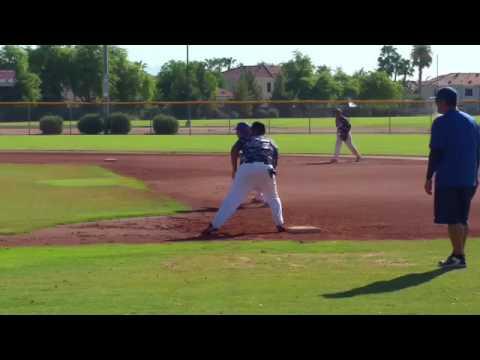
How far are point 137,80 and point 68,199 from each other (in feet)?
281

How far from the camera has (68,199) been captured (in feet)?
67.2

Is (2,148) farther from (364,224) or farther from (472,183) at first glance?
(472,183)

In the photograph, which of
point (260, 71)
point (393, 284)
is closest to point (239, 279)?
point (393, 284)

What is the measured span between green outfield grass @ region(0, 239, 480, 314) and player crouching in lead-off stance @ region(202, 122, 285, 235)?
3.52 feet

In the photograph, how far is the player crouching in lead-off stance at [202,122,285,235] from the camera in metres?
14.5

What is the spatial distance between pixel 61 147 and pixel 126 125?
14.8 meters

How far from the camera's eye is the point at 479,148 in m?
10.9

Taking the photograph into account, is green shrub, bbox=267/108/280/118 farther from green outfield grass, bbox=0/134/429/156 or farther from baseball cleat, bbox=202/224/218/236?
baseball cleat, bbox=202/224/218/236

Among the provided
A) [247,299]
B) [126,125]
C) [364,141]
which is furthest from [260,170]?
[126,125]

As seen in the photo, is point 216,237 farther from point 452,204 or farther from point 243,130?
point 452,204

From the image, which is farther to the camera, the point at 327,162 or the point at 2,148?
the point at 2,148

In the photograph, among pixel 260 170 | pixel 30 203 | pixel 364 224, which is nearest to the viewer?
pixel 260 170

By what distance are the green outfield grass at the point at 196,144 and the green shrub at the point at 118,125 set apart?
4.38 m

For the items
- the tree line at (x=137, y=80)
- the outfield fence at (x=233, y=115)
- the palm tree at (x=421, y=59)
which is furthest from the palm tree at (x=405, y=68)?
the outfield fence at (x=233, y=115)
